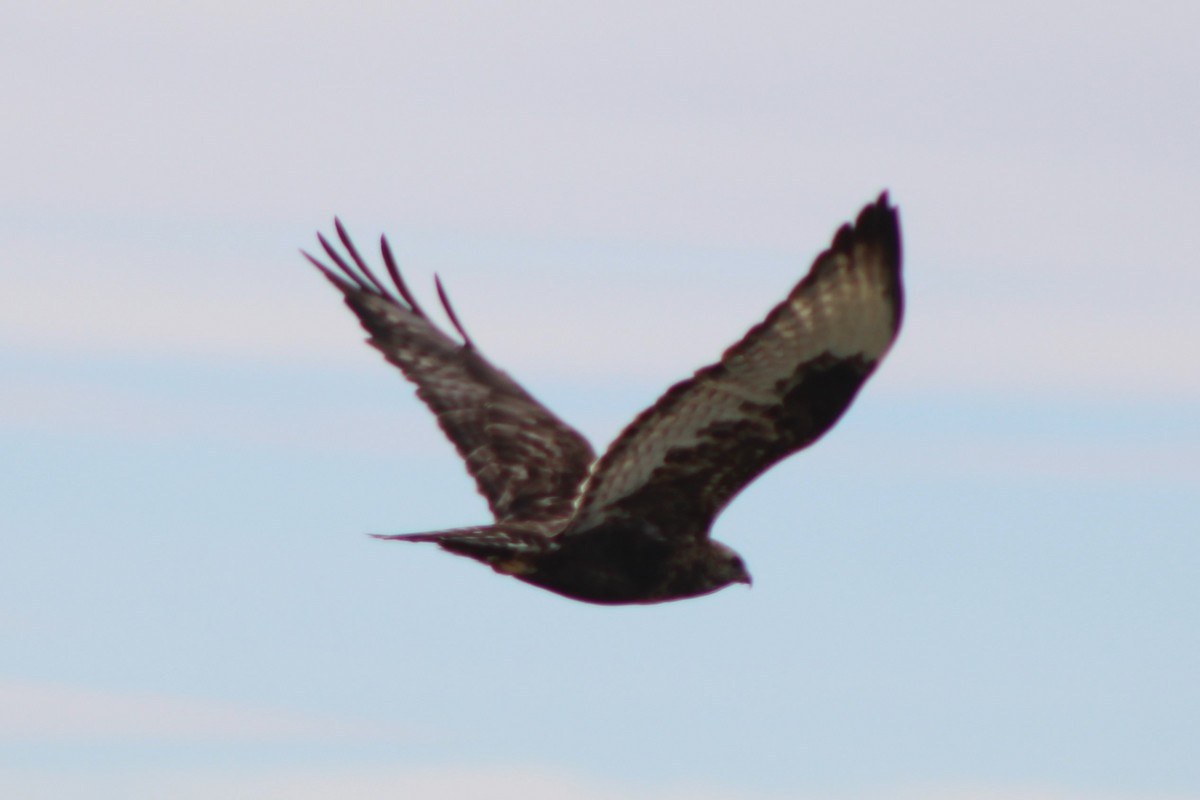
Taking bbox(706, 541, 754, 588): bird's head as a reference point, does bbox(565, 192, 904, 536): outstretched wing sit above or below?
above

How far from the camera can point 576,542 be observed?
13.3 metres

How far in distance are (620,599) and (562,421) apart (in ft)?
8.85

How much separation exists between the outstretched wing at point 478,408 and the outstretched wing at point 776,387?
5.80 feet

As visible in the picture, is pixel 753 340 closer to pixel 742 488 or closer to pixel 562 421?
pixel 742 488

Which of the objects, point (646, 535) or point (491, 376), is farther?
point (491, 376)

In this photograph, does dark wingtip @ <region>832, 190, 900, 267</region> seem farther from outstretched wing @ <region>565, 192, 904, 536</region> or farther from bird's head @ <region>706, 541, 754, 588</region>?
bird's head @ <region>706, 541, 754, 588</region>

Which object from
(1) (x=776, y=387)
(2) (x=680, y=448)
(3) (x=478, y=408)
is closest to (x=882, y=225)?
(1) (x=776, y=387)

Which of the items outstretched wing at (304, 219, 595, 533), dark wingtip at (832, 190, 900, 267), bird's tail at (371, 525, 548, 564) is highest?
outstretched wing at (304, 219, 595, 533)

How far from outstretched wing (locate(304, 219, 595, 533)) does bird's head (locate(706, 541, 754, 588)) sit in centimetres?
117

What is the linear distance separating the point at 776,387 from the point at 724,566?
1.95 metres

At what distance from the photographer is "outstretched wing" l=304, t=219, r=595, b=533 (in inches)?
600

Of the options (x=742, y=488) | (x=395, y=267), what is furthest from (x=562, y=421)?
(x=742, y=488)

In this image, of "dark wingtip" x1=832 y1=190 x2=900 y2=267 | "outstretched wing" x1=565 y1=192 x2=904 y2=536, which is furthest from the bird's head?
"dark wingtip" x1=832 y1=190 x2=900 y2=267

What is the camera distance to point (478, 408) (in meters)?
16.1
